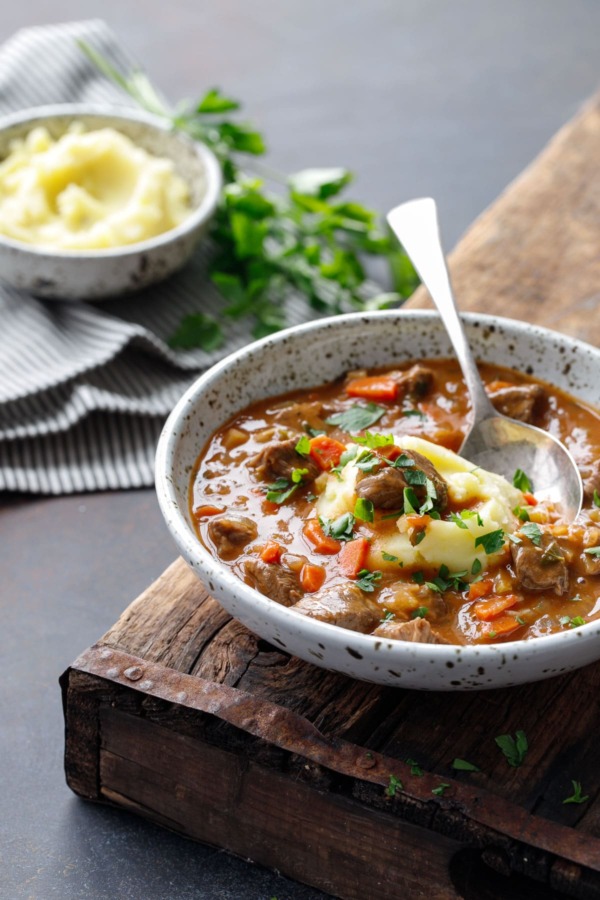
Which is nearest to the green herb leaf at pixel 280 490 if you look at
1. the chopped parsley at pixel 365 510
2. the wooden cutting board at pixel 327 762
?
the chopped parsley at pixel 365 510

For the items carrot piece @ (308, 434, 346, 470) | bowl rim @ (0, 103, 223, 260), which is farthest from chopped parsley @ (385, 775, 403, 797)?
bowl rim @ (0, 103, 223, 260)

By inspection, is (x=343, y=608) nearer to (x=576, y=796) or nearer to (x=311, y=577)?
(x=311, y=577)

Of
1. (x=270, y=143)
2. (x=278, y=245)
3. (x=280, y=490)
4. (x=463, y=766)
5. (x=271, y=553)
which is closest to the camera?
(x=463, y=766)

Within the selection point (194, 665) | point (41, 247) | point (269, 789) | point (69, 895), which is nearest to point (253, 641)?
point (194, 665)

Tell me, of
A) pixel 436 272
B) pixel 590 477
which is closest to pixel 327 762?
pixel 590 477

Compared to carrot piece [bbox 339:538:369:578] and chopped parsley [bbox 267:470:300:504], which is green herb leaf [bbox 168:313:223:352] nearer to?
chopped parsley [bbox 267:470:300:504]

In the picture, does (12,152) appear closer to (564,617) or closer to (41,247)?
(41,247)
